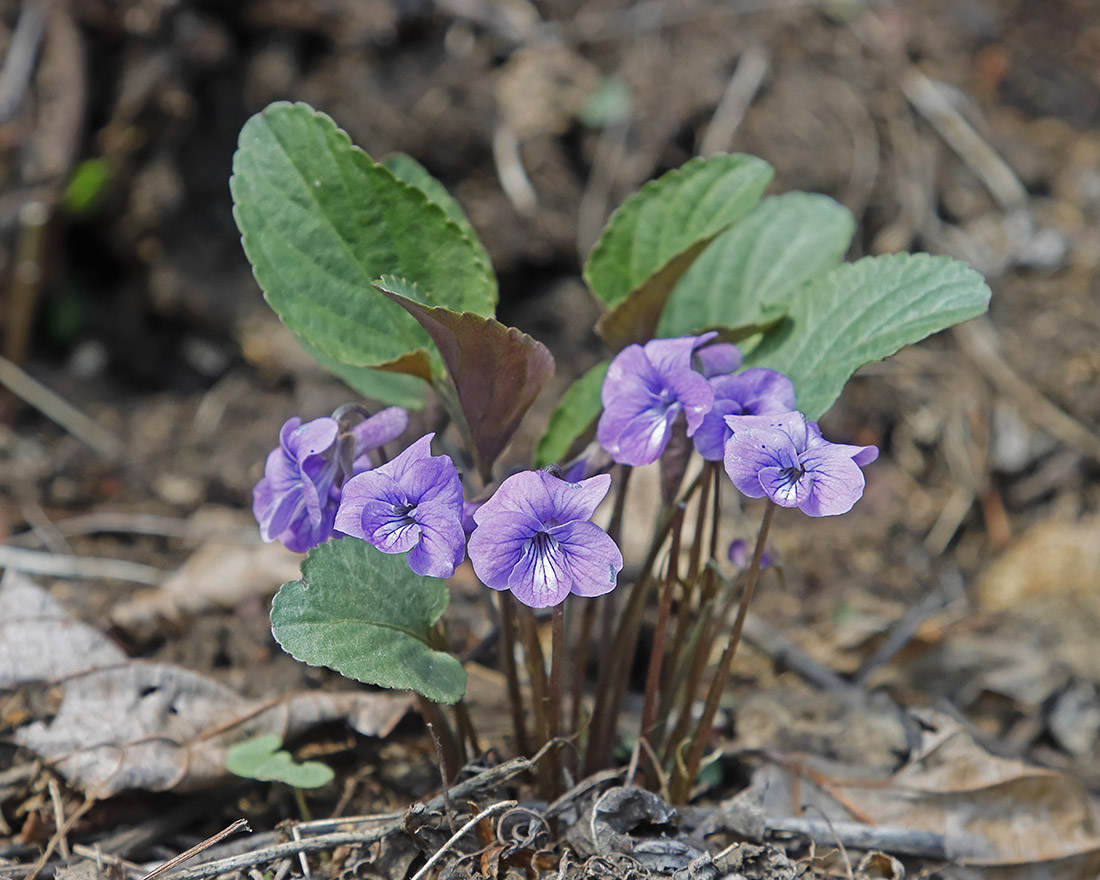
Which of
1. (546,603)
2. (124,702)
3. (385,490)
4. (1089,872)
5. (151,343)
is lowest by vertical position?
(1089,872)

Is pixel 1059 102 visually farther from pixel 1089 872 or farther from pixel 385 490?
pixel 385 490

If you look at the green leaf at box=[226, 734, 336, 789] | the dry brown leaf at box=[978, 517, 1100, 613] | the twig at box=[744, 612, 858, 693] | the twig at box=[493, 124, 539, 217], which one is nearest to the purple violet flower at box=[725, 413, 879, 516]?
the green leaf at box=[226, 734, 336, 789]

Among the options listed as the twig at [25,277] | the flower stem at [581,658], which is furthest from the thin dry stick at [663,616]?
the twig at [25,277]

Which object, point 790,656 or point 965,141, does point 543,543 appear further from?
point 965,141

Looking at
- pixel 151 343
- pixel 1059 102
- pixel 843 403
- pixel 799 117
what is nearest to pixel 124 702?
pixel 151 343

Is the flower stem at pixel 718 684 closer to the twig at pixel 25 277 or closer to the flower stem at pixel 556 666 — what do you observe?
the flower stem at pixel 556 666

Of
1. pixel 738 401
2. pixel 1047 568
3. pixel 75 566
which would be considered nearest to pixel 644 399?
pixel 738 401
